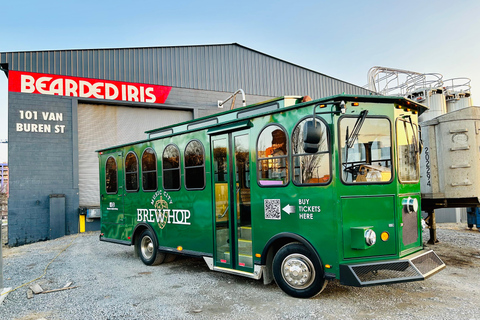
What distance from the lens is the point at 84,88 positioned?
47.0ft

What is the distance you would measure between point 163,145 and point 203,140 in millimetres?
1341

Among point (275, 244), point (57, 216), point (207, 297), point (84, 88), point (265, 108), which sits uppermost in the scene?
point (84, 88)

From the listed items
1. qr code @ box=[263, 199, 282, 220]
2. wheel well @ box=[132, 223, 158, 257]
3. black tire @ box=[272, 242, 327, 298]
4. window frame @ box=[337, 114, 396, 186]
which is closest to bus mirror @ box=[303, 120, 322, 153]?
window frame @ box=[337, 114, 396, 186]

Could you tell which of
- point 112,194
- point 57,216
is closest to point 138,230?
point 112,194

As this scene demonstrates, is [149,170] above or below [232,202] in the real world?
above

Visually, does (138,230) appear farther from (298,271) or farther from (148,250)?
(298,271)

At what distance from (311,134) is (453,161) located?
4.26 m

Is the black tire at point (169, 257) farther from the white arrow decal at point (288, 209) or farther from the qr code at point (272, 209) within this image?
the white arrow decal at point (288, 209)

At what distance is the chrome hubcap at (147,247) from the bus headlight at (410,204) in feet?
17.7

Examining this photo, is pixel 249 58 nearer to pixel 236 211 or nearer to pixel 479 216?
pixel 479 216

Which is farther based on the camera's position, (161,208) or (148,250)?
(148,250)

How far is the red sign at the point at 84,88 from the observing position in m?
13.3

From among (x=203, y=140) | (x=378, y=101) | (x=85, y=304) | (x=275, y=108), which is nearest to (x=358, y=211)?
(x=378, y=101)

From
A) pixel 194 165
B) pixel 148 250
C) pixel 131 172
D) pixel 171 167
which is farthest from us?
pixel 131 172
